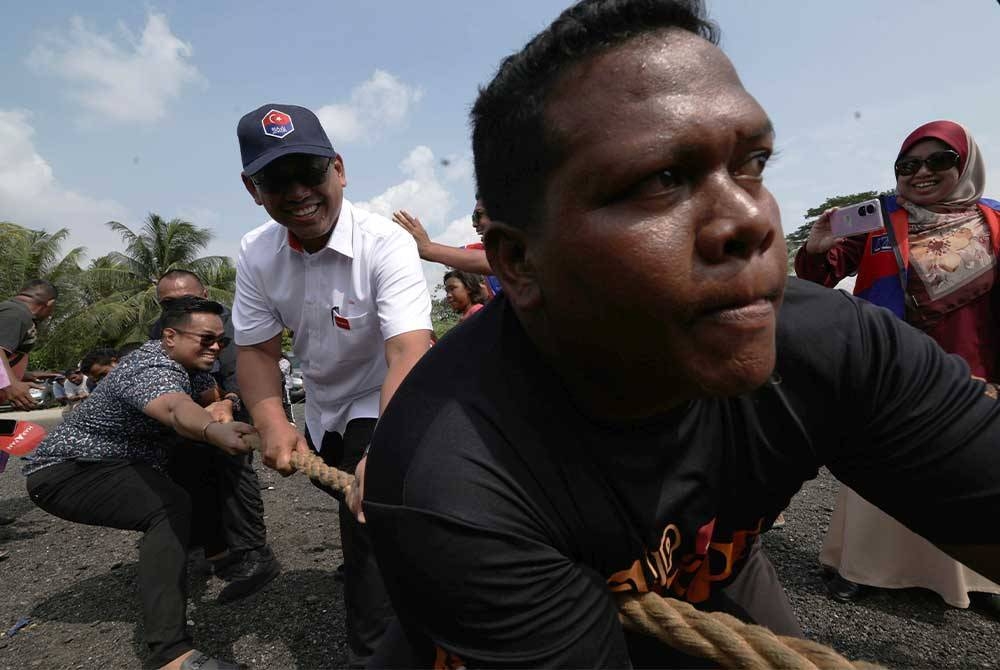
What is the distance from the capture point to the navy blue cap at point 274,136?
2.46 metres

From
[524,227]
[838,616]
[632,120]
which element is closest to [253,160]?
[524,227]

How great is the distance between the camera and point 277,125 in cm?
248

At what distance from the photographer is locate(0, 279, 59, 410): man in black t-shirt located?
5.55 meters

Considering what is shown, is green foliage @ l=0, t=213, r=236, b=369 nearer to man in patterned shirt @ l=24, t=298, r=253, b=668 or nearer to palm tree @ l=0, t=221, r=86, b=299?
palm tree @ l=0, t=221, r=86, b=299

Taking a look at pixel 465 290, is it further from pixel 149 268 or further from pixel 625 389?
pixel 149 268

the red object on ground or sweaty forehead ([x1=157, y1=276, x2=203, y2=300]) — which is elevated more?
sweaty forehead ([x1=157, y1=276, x2=203, y2=300])

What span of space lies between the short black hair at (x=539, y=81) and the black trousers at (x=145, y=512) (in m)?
2.61

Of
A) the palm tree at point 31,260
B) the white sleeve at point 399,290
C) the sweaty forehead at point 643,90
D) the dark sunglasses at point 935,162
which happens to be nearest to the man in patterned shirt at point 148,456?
the white sleeve at point 399,290

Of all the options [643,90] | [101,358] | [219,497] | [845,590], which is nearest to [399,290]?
[643,90]

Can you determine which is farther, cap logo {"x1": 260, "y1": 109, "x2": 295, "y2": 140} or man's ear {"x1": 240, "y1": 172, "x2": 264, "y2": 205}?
man's ear {"x1": 240, "y1": 172, "x2": 264, "y2": 205}

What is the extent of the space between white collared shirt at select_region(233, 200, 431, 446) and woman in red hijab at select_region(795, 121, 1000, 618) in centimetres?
216

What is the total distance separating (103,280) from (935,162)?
29602mm

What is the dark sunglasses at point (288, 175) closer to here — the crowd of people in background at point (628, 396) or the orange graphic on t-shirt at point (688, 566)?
the crowd of people in background at point (628, 396)

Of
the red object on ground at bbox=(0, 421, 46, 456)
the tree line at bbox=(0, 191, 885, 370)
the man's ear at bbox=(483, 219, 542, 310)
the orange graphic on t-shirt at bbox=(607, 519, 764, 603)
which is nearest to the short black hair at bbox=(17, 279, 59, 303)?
the red object on ground at bbox=(0, 421, 46, 456)
